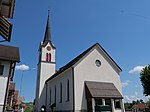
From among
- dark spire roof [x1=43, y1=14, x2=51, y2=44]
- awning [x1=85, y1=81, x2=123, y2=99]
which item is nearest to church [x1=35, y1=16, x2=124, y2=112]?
awning [x1=85, y1=81, x2=123, y2=99]

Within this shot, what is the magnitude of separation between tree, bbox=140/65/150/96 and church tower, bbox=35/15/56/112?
21.0 m

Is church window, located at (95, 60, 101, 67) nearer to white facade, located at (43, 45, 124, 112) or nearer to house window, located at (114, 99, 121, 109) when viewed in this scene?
white facade, located at (43, 45, 124, 112)

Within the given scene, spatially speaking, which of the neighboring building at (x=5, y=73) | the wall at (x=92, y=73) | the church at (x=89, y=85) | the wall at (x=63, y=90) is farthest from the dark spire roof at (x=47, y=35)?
the neighboring building at (x=5, y=73)

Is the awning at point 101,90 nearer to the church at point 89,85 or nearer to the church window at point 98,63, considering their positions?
the church at point 89,85

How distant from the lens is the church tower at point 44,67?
3700cm

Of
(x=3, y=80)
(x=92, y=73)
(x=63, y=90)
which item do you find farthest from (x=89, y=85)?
(x=3, y=80)

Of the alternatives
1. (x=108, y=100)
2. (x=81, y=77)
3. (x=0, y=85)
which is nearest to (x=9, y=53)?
(x=0, y=85)

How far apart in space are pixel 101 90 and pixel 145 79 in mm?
19202

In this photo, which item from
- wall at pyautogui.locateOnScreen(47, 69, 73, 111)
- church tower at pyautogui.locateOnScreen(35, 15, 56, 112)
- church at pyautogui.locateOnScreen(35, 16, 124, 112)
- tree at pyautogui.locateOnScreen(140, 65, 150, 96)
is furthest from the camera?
tree at pyautogui.locateOnScreen(140, 65, 150, 96)

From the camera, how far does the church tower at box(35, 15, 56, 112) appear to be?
121 feet

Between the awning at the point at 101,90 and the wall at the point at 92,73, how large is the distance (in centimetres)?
74

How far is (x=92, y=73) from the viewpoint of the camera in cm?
2548

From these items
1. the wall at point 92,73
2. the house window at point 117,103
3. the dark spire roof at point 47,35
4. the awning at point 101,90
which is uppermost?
the dark spire roof at point 47,35

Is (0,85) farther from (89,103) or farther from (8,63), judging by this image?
(89,103)
